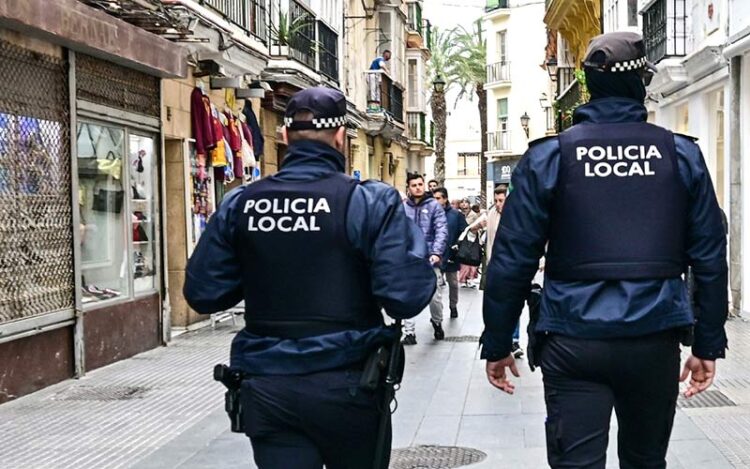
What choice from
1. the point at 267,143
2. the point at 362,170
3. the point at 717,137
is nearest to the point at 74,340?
the point at 267,143

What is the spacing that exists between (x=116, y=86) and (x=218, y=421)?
4.93 m

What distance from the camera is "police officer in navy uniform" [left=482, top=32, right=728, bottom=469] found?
383 centimetres

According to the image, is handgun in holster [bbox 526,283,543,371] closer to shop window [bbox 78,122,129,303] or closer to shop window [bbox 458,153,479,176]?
shop window [bbox 78,122,129,303]

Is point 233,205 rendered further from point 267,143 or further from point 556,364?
point 267,143

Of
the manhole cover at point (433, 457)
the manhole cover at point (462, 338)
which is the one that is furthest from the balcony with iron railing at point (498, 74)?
the manhole cover at point (433, 457)

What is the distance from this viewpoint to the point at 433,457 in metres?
6.78

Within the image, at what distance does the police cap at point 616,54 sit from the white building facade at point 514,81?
168ft

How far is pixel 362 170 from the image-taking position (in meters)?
31.0

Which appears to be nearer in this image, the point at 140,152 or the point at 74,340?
the point at 74,340

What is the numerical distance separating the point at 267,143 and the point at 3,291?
34.6ft

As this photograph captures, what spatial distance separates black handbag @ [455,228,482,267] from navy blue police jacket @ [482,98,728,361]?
32.6 feet

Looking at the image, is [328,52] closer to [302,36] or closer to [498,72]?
[302,36]

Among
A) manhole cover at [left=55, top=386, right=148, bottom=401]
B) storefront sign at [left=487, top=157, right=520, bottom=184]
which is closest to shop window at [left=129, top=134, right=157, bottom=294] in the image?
manhole cover at [left=55, top=386, right=148, bottom=401]

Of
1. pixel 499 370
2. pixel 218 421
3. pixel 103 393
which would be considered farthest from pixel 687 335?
pixel 103 393
